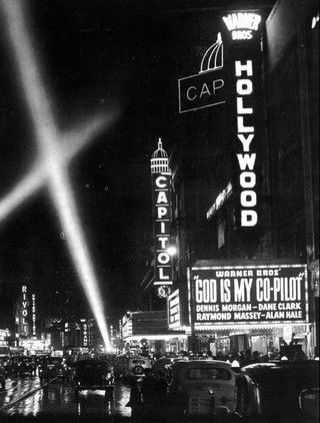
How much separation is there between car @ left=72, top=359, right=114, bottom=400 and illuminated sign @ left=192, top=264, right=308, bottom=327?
16.5ft

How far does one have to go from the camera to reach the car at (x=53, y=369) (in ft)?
181

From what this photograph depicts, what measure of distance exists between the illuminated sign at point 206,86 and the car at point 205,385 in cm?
2808

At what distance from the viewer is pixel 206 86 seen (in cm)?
5000

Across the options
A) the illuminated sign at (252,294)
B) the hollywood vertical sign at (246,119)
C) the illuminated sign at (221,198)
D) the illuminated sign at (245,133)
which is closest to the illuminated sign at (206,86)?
the illuminated sign at (221,198)

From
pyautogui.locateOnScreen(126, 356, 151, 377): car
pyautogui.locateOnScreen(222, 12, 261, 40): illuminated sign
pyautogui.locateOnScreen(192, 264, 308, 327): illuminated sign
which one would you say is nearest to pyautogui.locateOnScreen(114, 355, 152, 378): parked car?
pyautogui.locateOnScreen(126, 356, 151, 377): car

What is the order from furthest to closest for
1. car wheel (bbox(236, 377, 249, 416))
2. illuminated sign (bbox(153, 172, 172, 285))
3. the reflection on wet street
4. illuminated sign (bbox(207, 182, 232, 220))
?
1. illuminated sign (bbox(153, 172, 172, 285))
2. illuminated sign (bbox(207, 182, 232, 220))
3. the reflection on wet street
4. car wheel (bbox(236, 377, 249, 416))

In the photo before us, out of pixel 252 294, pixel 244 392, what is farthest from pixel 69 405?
→ pixel 244 392

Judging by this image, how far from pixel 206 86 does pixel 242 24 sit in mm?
10157

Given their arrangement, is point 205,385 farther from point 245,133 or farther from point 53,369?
point 53,369

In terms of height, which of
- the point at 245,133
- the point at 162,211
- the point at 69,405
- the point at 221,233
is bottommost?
the point at 69,405

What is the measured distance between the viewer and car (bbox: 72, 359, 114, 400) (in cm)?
3528

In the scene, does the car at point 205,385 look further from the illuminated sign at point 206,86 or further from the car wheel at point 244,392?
the illuminated sign at point 206,86

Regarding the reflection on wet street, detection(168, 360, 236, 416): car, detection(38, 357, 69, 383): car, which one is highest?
detection(168, 360, 236, 416): car

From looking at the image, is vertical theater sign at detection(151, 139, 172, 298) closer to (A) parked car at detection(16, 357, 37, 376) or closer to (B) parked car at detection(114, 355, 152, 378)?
(A) parked car at detection(16, 357, 37, 376)
